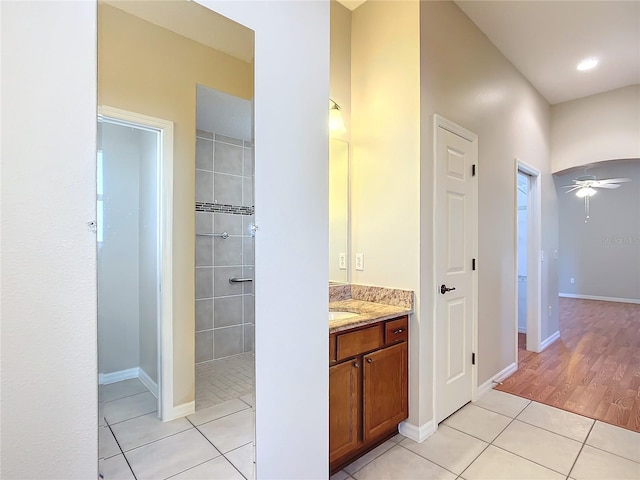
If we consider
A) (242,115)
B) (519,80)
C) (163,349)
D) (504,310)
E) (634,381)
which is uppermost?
(519,80)

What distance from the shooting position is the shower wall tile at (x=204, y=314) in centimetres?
106

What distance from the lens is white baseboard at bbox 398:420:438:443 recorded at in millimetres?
2125

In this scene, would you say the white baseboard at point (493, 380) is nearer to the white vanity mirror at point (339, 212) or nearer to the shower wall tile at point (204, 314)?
the white vanity mirror at point (339, 212)

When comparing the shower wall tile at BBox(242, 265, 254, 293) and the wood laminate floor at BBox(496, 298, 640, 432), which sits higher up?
the shower wall tile at BBox(242, 265, 254, 293)

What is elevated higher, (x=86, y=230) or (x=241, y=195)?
(x=241, y=195)

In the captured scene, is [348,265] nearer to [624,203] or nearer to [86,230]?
[86,230]

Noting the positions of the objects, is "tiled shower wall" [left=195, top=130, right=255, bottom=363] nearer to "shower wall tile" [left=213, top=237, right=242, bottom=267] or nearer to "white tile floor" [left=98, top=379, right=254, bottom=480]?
"shower wall tile" [left=213, top=237, right=242, bottom=267]

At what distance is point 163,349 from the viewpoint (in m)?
0.98

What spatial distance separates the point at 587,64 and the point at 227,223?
13.6 ft

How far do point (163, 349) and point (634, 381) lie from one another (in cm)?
418

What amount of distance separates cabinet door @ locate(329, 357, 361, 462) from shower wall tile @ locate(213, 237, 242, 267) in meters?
0.86

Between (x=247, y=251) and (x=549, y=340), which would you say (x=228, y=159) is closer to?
(x=247, y=251)

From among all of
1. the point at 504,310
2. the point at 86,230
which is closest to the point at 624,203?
the point at 504,310

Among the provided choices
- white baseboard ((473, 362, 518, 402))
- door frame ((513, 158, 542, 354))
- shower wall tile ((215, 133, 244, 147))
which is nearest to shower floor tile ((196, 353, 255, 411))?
shower wall tile ((215, 133, 244, 147))
